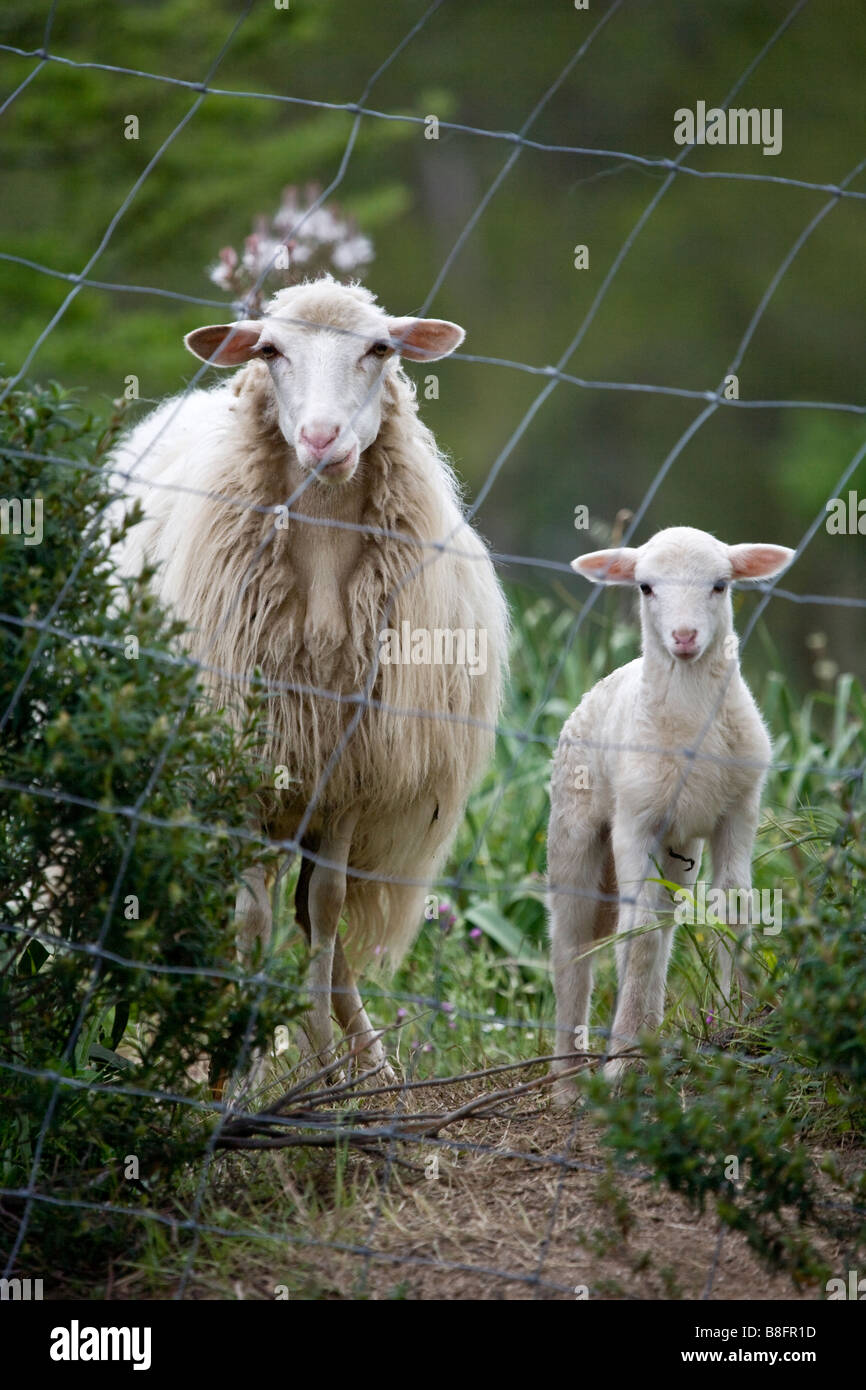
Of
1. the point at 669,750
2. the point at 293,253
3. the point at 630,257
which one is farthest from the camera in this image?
the point at 630,257

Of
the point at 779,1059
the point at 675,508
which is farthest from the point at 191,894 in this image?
the point at 675,508

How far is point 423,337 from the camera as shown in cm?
365

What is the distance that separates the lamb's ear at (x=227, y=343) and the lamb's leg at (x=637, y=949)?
58.7 inches

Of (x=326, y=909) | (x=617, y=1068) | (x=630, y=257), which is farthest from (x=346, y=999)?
(x=630, y=257)

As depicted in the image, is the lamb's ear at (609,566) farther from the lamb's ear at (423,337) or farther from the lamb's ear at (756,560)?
the lamb's ear at (423,337)

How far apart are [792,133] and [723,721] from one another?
12037 mm

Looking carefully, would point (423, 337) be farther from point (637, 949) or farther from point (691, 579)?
point (637, 949)

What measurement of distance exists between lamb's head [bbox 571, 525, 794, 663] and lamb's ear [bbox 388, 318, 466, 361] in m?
0.79

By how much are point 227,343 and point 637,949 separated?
1.74 m

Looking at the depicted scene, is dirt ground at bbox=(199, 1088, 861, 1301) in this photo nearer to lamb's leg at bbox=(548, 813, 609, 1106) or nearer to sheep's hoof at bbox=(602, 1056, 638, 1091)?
sheep's hoof at bbox=(602, 1056, 638, 1091)

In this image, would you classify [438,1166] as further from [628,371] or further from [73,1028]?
[628,371]

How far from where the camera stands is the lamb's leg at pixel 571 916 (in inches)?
140

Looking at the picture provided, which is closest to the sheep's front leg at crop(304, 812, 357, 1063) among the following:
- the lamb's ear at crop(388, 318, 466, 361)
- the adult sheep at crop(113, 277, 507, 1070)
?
the adult sheep at crop(113, 277, 507, 1070)

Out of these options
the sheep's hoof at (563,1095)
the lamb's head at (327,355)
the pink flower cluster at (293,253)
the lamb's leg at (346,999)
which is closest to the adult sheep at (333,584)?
the lamb's head at (327,355)
